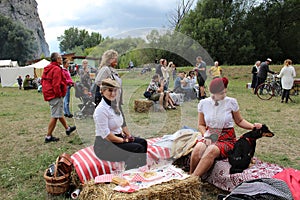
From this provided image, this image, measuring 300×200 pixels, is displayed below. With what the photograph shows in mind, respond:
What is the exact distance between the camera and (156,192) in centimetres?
220

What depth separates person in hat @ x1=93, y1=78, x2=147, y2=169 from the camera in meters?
2.64

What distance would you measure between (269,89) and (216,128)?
8.30m

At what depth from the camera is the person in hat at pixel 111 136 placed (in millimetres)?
2641

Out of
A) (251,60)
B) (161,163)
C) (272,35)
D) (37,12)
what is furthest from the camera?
(37,12)

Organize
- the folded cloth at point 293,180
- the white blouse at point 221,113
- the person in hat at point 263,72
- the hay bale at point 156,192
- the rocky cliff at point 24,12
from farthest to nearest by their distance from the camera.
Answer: the rocky cliff at point 24,12
the person in hat at point 263,72
the white blouse at point 221,113
the hay bale at point 156,192
the folded cloth at point 293,180

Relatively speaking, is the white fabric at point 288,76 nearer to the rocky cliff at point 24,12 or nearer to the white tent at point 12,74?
the white tent at point 12,74

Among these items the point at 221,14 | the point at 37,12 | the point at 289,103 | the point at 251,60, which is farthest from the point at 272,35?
the point at 37,12

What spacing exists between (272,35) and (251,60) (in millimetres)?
5097

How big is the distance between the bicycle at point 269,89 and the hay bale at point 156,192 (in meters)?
8.34

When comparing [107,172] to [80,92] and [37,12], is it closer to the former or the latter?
[80,92]

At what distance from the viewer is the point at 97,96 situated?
151 inches

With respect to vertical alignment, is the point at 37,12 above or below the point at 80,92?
above

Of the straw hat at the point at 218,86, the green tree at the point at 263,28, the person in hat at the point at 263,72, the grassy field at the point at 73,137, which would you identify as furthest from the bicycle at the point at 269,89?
the green tree at the point at 263,28

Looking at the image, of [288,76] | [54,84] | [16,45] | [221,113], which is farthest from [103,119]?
[16,45]
